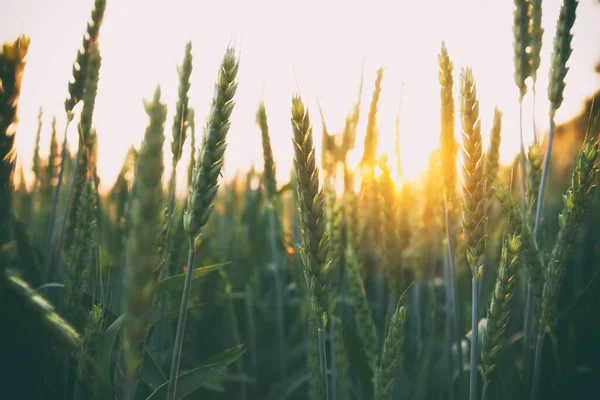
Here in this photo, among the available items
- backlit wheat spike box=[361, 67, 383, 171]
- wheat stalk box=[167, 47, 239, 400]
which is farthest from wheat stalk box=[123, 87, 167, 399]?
backlit wheat spike box=[361, 67, 383, 171]

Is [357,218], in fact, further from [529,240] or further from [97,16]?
[97,16]

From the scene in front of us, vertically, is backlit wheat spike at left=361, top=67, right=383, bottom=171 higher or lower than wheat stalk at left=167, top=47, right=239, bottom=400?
higher

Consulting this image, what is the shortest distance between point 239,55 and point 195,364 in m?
1.46

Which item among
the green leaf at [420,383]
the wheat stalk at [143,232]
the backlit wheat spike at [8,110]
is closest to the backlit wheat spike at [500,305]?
the green leaf at [420,383]

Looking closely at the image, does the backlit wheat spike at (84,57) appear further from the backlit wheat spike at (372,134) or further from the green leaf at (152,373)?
the backlit wheat spike at (372,134)

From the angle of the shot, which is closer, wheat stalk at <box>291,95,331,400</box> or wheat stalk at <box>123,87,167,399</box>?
wheat stalk at <box>123,87,167,399</box>

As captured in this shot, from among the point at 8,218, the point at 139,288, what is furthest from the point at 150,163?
the point at 8,218

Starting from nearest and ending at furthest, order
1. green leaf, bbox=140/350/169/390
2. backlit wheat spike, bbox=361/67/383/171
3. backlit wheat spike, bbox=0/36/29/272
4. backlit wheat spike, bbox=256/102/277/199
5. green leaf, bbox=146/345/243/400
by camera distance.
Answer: backlit wheat spike, bbox=0/36/29/272 < green leaf, bbox=146/345/243/400 < green leaf, bbox=140/350/169/390 < backlit wheat spike, bbox=361/67/383/171 < backlit wheat spike, bbox=256/102/277/199

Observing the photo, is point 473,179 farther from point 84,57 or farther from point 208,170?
point 84,57

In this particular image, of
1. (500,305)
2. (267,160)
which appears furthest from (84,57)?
(500,305)

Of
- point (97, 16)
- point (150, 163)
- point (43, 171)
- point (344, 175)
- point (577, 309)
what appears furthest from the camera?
point (43, 171)

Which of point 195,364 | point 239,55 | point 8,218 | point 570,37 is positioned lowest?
point 195,364

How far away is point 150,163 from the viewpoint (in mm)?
406

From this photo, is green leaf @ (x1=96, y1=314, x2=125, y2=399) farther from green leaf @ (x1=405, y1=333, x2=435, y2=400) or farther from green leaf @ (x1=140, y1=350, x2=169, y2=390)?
green leaf @ (x1=405, y1=333, x2=435, y2=400)
